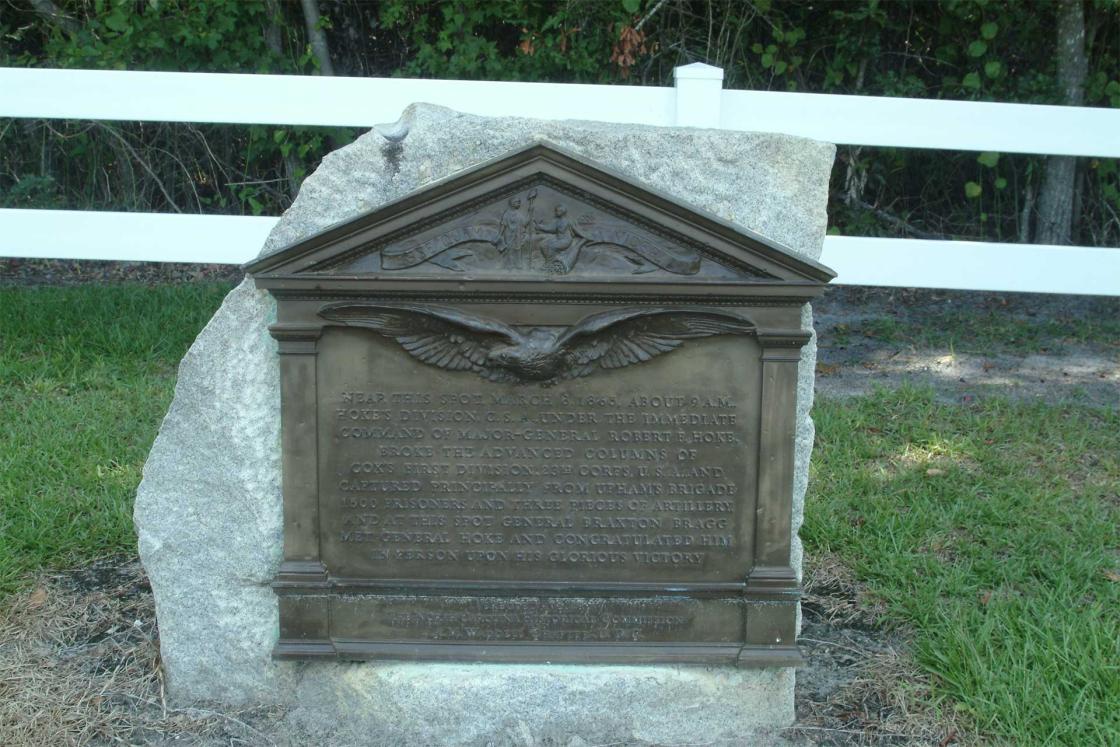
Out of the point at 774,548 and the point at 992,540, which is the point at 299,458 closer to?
the point at 774,548

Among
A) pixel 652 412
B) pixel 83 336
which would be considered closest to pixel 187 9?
pixel 83 336

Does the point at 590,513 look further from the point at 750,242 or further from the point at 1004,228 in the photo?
the point at 1004,228

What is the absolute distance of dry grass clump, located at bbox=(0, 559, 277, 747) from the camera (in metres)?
2.87

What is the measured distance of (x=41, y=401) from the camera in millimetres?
5078

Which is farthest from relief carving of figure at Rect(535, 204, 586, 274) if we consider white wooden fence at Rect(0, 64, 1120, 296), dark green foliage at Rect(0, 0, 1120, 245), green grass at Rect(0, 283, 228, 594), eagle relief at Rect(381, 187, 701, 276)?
dark green foliage at Rect(0, 0, 1120, 245)

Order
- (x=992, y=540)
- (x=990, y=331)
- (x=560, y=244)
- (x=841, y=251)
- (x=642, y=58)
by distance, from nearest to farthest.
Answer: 1. (x=560, y=244)
2. (x=992, y=540)
3. (x=841, y=251)
4. (x=990, y=331)
5. (x=642, y=58)

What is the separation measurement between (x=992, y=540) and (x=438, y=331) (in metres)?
2.32

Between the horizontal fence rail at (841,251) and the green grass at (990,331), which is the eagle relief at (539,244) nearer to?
the horizontal fence rail at (841,251)

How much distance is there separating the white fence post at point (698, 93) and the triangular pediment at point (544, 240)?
2.01 metres

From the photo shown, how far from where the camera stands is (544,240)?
106 inches

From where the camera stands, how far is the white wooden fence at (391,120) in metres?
5.08

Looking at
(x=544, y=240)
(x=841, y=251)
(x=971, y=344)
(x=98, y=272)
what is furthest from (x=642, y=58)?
(x=544, y=240)

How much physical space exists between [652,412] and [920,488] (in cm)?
198

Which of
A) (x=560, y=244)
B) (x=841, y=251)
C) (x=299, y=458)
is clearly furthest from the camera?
(x=841, y=251)
